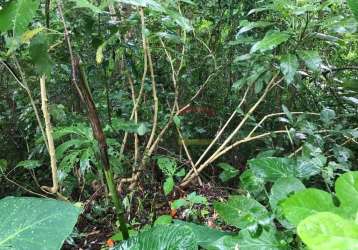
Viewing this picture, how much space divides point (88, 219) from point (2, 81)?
1.22m

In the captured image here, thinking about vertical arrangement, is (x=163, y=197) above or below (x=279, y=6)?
below

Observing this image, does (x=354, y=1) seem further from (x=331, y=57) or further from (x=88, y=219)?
(x=331, y=57)

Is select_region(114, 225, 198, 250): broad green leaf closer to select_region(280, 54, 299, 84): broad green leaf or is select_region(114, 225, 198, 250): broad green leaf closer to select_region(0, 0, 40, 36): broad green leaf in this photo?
select_region(0, 0, 40, 36): broad green leaf

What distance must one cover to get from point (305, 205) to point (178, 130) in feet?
4.39

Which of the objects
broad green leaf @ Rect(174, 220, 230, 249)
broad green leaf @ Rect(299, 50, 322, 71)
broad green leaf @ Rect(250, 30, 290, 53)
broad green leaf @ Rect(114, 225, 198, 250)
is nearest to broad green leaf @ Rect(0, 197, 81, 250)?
broad green leaf @ Rect(114, 225, 198, 250)

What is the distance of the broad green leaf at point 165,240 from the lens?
0.87 m

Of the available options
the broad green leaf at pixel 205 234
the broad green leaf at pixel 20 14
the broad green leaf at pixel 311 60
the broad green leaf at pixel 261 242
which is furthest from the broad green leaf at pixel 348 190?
the broad green leaf at pixel 311 60

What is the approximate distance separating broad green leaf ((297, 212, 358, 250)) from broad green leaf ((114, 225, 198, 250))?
0.53m

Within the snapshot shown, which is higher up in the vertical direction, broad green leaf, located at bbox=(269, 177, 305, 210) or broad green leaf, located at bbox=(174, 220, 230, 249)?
broad green leaf, located at bbox=(269, 177, 305, 210)

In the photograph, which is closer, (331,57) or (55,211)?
(55,211)

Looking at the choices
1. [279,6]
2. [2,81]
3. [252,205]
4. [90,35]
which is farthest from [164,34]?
[2,81]

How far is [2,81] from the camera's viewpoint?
2469mm

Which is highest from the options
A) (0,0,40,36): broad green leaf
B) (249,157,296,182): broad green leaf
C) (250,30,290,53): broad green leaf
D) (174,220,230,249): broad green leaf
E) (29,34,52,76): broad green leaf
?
(0,0,40,36): broad green leaf

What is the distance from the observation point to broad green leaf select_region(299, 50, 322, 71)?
1.34 meters
